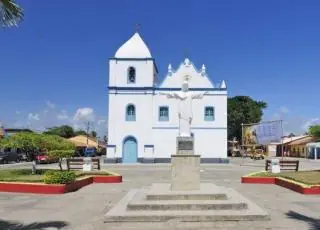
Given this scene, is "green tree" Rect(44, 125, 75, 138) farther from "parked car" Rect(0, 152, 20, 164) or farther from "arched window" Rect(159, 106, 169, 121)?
"arched window" Rect(159, 106, 169, 121)

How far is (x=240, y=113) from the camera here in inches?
2709

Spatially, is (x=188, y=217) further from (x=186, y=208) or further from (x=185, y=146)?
(x=185, y=146)

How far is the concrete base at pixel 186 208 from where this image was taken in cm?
998

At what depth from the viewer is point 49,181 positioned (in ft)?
50.9

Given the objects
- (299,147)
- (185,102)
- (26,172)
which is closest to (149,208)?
(185,102)

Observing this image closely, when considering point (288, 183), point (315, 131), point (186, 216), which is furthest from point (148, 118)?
point (315, 131)

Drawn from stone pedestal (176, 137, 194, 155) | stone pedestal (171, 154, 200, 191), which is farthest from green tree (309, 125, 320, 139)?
stone pedestal (171, 154, 200, 191)

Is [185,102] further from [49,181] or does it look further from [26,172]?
[26,172]

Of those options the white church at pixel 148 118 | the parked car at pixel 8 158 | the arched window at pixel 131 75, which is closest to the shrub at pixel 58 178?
the white church at pixel 148 118

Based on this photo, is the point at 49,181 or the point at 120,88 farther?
the point at 120,88

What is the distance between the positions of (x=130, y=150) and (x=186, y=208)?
2994 centimetres

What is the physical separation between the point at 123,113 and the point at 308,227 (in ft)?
106

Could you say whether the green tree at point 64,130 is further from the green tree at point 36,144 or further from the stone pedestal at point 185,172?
the stone pedestal at point 185,172

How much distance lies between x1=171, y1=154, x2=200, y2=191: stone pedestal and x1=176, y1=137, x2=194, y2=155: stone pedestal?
285mm
